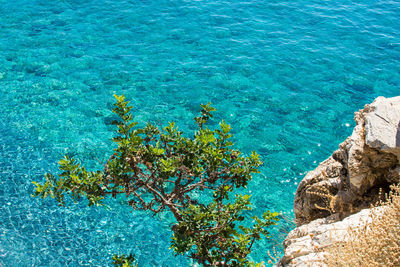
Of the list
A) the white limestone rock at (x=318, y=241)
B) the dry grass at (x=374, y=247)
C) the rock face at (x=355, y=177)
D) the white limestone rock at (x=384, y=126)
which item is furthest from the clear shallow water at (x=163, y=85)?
the dry grass at (x=374, y=247)

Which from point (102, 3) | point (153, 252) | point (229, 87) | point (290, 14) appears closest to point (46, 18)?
point (102, 3)

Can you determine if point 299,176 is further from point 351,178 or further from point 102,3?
point 102,3

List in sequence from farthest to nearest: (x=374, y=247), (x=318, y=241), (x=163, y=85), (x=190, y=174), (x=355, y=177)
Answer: (x=163, y=85) < (x=355, y=177) < (x=190, y=174) < (x=318, y=241) < (x=374, y=247)

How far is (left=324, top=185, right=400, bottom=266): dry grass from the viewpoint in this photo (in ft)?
14.8

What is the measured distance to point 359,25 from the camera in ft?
65.3

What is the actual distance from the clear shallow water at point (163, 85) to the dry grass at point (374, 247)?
511 centimetres

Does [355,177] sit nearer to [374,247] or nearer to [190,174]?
[374,247]

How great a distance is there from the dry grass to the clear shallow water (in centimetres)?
511

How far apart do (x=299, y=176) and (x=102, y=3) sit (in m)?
15.8

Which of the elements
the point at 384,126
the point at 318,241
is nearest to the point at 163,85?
the point at 384,126

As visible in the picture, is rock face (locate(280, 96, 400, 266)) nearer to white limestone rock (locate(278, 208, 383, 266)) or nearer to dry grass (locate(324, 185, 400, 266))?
white limestone rock (locate(278, 208, 383, 266))

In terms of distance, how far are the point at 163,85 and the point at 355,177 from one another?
1029cm

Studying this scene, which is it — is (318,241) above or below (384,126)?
below

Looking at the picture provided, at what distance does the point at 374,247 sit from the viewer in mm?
4602
